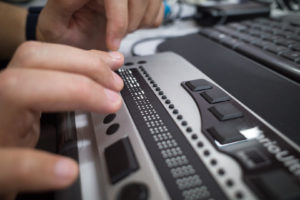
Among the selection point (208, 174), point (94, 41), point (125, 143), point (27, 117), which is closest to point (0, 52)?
point (94, 41)

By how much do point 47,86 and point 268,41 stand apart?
22.4 inches

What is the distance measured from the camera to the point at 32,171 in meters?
0.20

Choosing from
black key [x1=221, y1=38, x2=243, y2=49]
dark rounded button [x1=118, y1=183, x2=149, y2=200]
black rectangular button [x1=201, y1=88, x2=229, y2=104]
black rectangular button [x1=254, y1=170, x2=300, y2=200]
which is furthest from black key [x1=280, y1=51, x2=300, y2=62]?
dark rounded button [x1=118, y1=183, x2=149, y2=200]

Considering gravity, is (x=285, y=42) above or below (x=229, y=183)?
above

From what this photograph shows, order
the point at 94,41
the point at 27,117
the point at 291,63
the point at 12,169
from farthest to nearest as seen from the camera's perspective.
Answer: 1. the point at 94,41
2. the point at 291,63
3. the point at 27,117
4. the point at 12,169

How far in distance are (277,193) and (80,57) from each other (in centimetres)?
28

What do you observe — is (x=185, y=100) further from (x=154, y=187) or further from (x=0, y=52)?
(x=0, y=52)

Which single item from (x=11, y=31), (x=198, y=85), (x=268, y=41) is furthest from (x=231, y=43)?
(x=11, y=31)

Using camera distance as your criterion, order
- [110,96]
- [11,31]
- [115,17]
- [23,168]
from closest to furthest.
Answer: [23,168] < [110,96] < [115,17] < [11,31]

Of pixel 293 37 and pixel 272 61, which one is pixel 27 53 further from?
pixel 293 37

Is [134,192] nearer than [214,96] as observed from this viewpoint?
Yes

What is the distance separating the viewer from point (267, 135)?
0.97 feet

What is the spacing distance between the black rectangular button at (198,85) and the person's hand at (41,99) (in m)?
0.15

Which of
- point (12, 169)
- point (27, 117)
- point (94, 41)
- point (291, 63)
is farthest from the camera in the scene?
point (94, 41)
